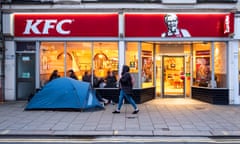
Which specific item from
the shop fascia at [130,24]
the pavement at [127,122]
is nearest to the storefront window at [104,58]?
the shop fascia at [130,24]

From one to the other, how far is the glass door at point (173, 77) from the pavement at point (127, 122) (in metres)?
3.25

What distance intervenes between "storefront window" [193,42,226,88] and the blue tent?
18.1ft

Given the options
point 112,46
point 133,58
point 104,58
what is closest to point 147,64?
point 133,58

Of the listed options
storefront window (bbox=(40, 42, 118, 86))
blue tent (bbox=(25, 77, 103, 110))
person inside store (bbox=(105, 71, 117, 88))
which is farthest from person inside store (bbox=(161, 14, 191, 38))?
blue tent (bbox=(25, 77, 103, 110))

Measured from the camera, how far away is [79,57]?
1708 cm

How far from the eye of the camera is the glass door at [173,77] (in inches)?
738

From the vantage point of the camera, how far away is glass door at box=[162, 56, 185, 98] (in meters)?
18.8

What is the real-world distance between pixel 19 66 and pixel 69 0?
3705 mm

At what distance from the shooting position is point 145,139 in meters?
9.38

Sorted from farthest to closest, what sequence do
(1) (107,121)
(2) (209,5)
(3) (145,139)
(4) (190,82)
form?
(4) (190,82), (2) (209,5), (1) (107,121), (3) (145,139)

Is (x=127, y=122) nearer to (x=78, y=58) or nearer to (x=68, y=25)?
(x=78, y=58)

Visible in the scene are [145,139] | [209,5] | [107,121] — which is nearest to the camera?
[145,139]

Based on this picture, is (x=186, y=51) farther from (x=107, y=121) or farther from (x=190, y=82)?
(x=107, y=121)

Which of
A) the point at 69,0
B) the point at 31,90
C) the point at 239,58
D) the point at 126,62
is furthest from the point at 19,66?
the point at 239,58
